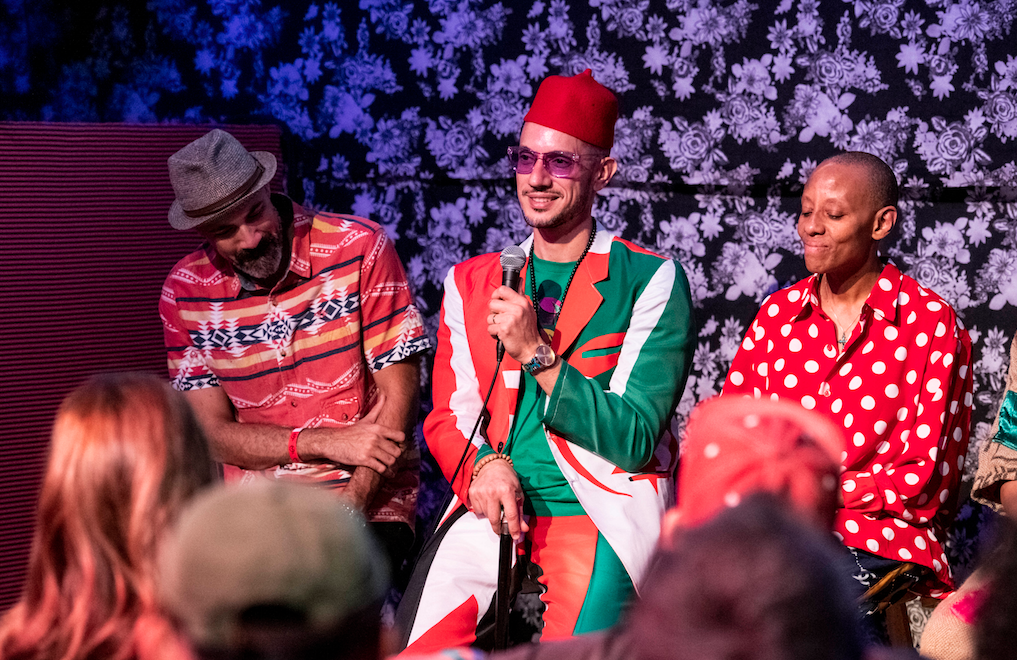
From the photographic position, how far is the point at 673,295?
2.43 meters

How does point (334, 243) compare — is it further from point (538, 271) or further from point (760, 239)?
point (760, 239)

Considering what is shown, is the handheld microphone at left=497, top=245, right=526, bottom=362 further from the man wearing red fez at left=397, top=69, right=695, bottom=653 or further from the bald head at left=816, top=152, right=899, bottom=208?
the bald head at left=816, top=152, right=899, bottom=208

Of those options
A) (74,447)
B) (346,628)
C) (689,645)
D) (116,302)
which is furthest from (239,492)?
(116,302)

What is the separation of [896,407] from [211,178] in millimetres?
2016

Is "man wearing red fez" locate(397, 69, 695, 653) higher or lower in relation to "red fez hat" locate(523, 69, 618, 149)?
lower

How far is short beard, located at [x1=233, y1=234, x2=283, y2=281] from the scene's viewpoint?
2.73 metres

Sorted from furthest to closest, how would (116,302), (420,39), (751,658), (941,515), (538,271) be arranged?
(420,39) < (116,302) < (538,271) < (941,515) < (751,658)

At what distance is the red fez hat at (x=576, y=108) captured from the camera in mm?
2480

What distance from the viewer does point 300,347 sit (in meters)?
2.82

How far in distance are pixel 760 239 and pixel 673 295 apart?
858mm

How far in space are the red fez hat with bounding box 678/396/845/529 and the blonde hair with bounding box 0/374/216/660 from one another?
0.75m

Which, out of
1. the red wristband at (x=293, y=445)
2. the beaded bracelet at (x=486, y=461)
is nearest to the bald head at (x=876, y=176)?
the beaded bracelet at (x=486, y=461)

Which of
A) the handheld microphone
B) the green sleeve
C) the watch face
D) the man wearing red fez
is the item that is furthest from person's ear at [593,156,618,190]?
the watch face

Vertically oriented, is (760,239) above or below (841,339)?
above
